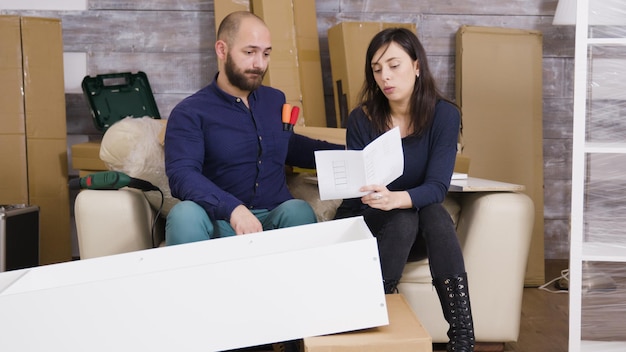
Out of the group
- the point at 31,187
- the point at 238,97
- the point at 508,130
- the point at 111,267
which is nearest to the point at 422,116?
the point at 238,97

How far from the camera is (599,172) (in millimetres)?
2189

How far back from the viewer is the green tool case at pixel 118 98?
329 cm

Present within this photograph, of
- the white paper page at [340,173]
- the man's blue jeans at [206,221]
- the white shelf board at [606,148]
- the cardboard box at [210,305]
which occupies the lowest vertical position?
the cardboard box at [210,305]

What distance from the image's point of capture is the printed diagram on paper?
78.2 inches

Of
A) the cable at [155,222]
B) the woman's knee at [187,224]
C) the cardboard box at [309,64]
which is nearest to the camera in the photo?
the woman's knee at [187,224]

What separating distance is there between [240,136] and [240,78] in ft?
0.57

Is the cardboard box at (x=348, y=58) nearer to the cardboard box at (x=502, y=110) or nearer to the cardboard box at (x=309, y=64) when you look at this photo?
the cardboard box at (x=309, y=64)

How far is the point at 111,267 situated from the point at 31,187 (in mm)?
1515

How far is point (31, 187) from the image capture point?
3.23 meters

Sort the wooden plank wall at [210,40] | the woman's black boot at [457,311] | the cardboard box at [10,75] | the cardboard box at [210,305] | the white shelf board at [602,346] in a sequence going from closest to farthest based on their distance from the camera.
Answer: the cardboard box at [210,305] < the woman's black boot at [457,311] < the white shelf board at [602,346] < the cardboard box at [10,75] < the wooden plank wall at [210,40]

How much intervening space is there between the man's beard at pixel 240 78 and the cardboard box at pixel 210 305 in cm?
83

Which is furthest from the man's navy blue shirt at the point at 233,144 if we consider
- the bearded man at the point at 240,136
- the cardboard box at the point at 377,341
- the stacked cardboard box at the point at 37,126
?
the stacked cardboard box at the point at 37,126

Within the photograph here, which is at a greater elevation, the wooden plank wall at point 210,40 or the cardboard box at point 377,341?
the wooden plank wall at point 210,40

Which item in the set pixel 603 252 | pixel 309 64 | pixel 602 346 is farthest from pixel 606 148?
pixel 309 64
